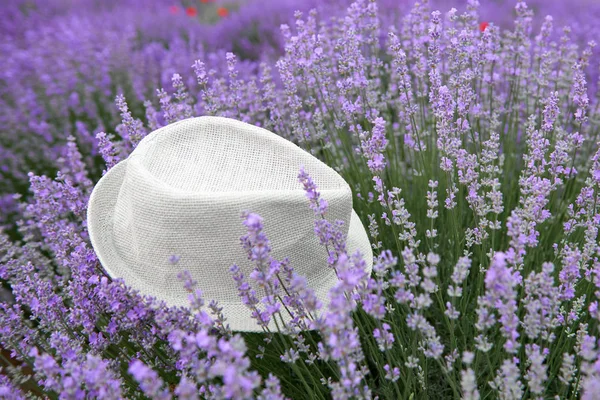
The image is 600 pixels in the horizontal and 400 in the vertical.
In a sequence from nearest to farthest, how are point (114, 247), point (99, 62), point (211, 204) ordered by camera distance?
point (211, 204) < point (114, 247) < point (99, 62)

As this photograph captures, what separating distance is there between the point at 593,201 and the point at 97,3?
9780mm

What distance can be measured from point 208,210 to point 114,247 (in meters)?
0.49

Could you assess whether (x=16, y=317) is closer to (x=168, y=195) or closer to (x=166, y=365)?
(x=166, y=365)

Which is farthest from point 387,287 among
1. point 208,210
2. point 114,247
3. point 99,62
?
point 99,62

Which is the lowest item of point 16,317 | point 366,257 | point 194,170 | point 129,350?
point 129,350

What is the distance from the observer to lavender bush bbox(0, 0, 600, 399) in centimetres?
136

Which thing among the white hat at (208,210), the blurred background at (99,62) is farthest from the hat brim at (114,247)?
the blurred background at (99,62)

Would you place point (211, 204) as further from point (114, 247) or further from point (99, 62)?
point (99, 62)

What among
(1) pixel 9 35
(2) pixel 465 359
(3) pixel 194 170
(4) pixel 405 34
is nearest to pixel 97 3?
(1) pixel 9 35

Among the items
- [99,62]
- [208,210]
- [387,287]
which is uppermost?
[208,210]

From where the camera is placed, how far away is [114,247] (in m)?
2.05

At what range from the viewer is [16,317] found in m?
1.95

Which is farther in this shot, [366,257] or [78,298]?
[366,257]

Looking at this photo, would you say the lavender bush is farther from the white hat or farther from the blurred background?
the blurred background
